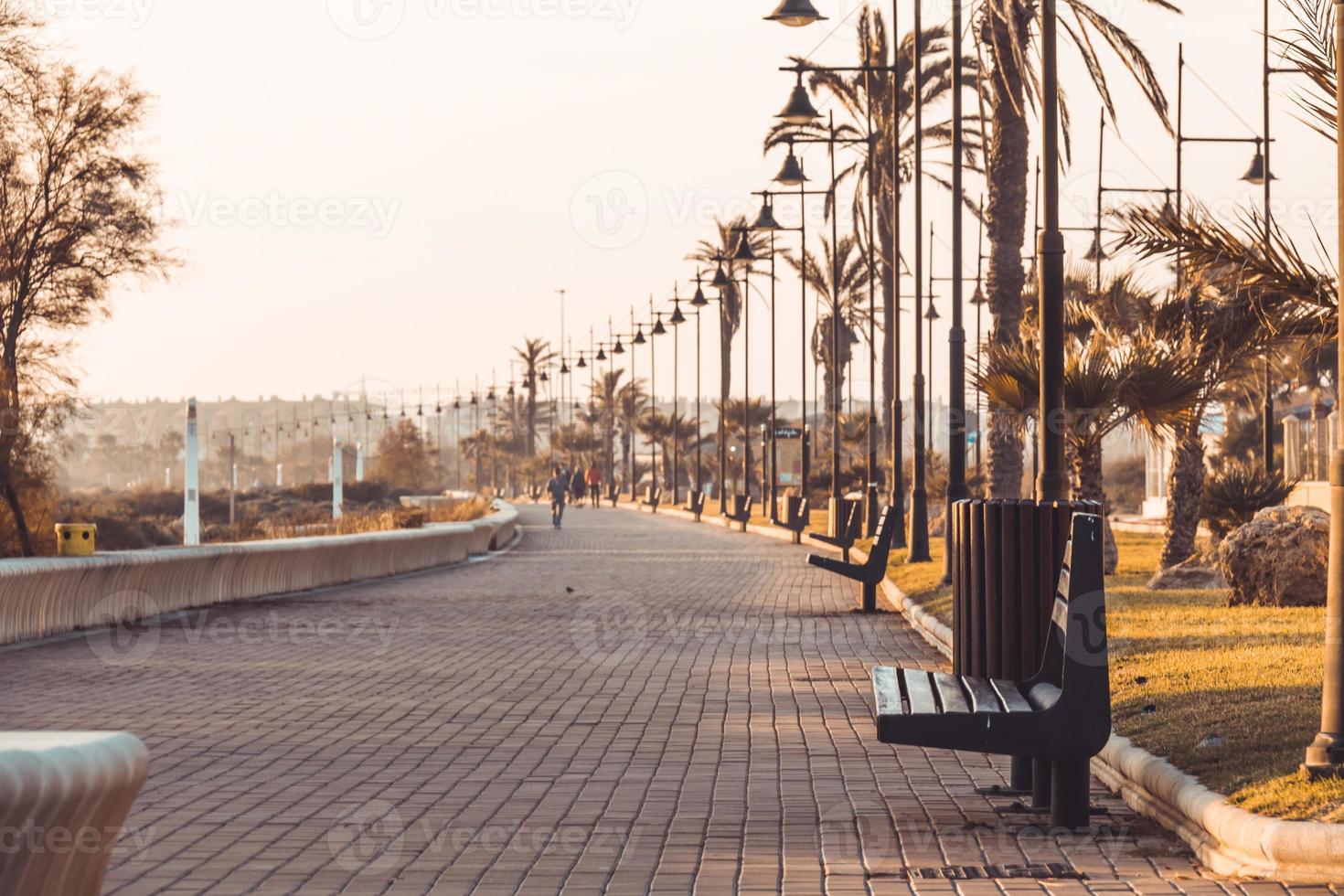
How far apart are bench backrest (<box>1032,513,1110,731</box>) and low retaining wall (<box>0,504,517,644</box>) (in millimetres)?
11034

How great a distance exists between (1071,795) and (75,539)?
12517 mm

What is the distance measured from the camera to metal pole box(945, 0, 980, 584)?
74.4ft

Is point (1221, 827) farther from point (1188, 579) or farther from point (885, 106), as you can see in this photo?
point (885, 106)

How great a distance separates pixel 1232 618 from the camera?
611 inches

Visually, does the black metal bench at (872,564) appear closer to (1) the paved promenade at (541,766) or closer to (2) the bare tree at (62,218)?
(1) the paved promenade at (541,766)

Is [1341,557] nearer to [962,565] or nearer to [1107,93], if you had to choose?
[962,565]

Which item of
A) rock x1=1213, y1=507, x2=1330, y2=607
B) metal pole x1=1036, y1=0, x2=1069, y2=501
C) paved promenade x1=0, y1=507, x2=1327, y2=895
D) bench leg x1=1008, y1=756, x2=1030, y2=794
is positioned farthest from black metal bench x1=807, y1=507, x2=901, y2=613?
bench leg x1=1008, y1=756, x2=1030, y2=794

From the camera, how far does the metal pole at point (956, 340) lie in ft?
74.4

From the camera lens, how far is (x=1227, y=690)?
10695mm

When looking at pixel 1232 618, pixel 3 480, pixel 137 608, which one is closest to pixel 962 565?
pixel 1232 618

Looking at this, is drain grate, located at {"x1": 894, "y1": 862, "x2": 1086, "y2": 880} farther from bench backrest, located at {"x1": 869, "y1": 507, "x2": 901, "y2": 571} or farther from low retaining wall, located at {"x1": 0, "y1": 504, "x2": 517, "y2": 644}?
bench backrest, located at {"x1": 869, "y1": 507, "x2": 901, "y2": 571}

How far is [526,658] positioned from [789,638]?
306 cm

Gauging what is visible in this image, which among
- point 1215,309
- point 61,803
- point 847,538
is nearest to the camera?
point 61,803

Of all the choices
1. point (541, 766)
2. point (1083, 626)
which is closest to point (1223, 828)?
point (1083, 626)
